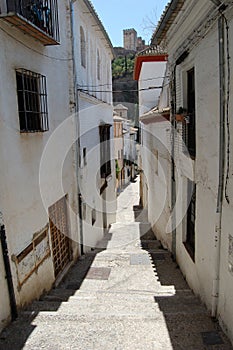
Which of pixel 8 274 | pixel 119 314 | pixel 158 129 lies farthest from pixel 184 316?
pixel 158 129

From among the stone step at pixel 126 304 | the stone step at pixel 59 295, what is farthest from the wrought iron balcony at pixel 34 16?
the stone step at pixel 59 295

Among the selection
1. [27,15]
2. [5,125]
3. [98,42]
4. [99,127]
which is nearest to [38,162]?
[5,125]

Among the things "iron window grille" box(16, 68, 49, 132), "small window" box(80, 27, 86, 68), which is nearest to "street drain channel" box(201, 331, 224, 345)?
"iron window grille" box(16, 68, 49, 132)

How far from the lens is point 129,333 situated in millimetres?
4590

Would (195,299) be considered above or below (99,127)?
below

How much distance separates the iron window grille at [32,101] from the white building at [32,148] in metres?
0.02

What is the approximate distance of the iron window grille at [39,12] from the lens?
534cm

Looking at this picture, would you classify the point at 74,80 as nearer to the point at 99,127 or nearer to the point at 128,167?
the point at 99,127

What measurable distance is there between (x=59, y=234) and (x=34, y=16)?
5.24 m

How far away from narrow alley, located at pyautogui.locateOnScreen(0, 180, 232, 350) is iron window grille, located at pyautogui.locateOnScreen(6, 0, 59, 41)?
495 centimetres

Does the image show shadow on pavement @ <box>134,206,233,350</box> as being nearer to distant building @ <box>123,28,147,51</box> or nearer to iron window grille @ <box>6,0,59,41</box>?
iron window grille @ <box>6,0,59,41</box>

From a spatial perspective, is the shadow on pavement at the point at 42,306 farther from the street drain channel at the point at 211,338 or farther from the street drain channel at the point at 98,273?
the street drain channel at the point at 211,338

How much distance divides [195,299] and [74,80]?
21.6ft

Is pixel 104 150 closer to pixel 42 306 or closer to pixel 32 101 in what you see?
pixel 32 101
